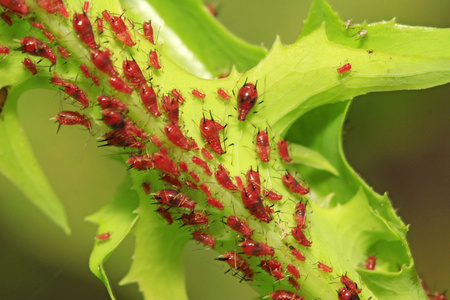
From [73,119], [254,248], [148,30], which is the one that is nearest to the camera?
[254,248]

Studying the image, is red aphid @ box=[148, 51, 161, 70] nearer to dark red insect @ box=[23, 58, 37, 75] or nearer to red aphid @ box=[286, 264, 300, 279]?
dark red insect @ box=[23, 58, 37, 75]

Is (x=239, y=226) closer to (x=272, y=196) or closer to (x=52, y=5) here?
(x=272, y=196)

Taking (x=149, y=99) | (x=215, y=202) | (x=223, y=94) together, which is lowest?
(x=215, y=202)

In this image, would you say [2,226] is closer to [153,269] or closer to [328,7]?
[153,269]

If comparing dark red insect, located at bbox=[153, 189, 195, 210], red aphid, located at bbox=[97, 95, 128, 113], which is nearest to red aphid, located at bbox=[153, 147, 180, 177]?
dark red insect, located at bbox=[153, 189, 195, 210]

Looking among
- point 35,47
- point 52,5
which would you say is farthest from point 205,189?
point 52,5

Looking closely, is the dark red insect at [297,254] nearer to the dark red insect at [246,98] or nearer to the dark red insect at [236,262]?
the dark red insect at [236,262]

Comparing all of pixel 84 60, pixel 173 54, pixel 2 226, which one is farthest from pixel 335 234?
pixel 2 226
